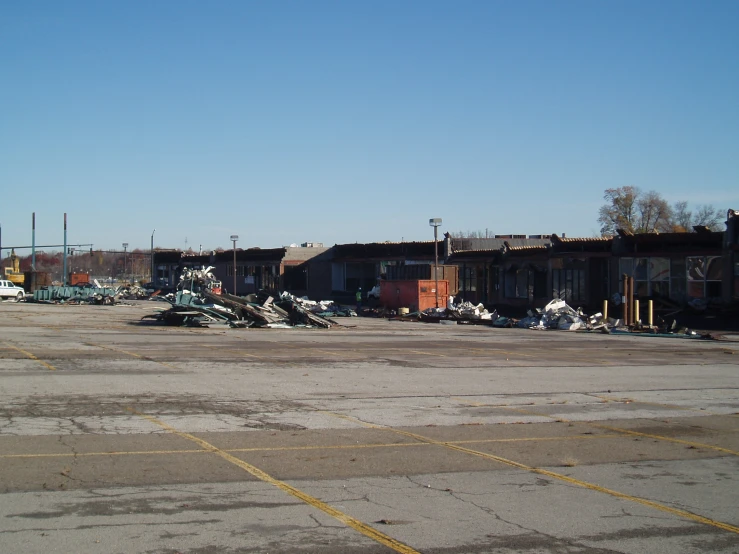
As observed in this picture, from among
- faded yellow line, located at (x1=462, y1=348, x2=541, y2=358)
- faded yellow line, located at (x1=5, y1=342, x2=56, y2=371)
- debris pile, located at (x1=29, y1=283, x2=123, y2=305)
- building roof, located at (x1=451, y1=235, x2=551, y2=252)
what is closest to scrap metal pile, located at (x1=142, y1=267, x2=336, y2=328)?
faded yellow line, located at (x1=5, y1=342, x2=56, y2=371)

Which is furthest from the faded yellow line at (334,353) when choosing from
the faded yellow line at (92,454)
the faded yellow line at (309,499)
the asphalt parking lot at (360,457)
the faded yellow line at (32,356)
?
the faded yellow line at (92,454)

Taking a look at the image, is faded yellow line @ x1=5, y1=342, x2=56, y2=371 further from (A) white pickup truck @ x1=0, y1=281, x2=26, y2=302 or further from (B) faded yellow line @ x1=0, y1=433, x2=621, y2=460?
(A) white pickup truck @ x1=0, y1=281, x2=26, y2=302

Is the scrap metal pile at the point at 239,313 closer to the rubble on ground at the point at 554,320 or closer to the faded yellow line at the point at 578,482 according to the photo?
the rubble on ground at the point at 554,320

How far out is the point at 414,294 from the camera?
51312 millimetres

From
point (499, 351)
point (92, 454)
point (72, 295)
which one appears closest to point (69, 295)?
point (72, 295)

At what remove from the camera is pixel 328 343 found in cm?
2964

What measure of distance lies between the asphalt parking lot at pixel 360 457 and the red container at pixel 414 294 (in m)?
28.5

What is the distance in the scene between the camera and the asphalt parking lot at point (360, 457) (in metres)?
7.14

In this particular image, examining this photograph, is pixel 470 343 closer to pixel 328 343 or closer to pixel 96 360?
pixel 328 343

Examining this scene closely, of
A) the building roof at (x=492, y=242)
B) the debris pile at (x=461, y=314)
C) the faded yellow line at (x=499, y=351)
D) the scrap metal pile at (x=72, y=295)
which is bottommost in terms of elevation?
the faded yellow line at (x=499, y=351)

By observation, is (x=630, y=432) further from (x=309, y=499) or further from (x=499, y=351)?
(x=499, y=351)

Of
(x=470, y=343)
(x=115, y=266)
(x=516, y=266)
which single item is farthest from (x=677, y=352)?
(x=115, y=266)

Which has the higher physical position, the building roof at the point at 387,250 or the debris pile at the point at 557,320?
the building roof at the point at 387,250

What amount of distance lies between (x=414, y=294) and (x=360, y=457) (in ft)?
135
